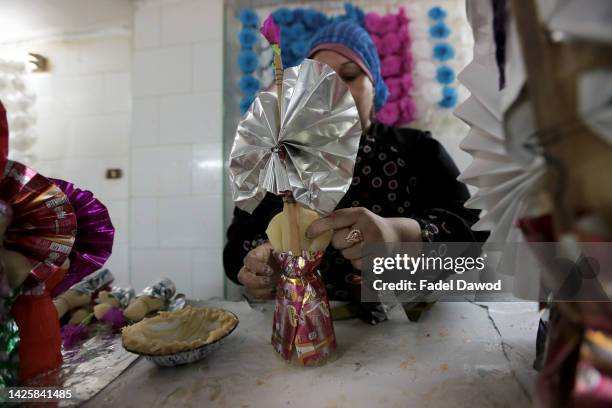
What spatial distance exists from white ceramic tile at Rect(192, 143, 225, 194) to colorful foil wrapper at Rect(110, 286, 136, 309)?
1.58ft

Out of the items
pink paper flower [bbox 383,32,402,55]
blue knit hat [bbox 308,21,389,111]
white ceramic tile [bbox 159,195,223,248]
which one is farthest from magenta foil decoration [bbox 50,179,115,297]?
pink paper flower [bbox 383,32,402,55]

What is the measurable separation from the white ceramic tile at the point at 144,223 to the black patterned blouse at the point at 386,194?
0.46 metres

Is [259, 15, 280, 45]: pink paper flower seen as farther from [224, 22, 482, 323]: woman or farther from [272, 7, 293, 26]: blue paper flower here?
[272, 7, 293, 26]: blue paper flower

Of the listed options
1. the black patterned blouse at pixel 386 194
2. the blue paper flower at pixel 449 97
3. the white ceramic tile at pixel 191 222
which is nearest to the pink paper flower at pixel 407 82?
the blue paper flower at pixel 449 97

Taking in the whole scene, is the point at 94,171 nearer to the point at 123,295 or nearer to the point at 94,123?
the point at 94,123

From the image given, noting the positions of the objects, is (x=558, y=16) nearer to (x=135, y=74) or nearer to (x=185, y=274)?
(x=185, y=274)

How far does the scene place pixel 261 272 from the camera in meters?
0.46

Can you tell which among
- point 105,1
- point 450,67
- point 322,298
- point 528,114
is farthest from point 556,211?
point 105,1

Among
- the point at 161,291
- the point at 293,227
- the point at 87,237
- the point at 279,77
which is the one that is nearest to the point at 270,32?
the point at 279,77

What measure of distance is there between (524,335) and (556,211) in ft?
1.09

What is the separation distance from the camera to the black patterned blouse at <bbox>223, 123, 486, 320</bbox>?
647mm

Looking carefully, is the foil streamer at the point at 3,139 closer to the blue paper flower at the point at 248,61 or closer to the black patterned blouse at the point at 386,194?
the black patterned blouse at the point at 386,194

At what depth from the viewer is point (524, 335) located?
0.41 meters

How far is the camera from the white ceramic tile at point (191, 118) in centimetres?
103
